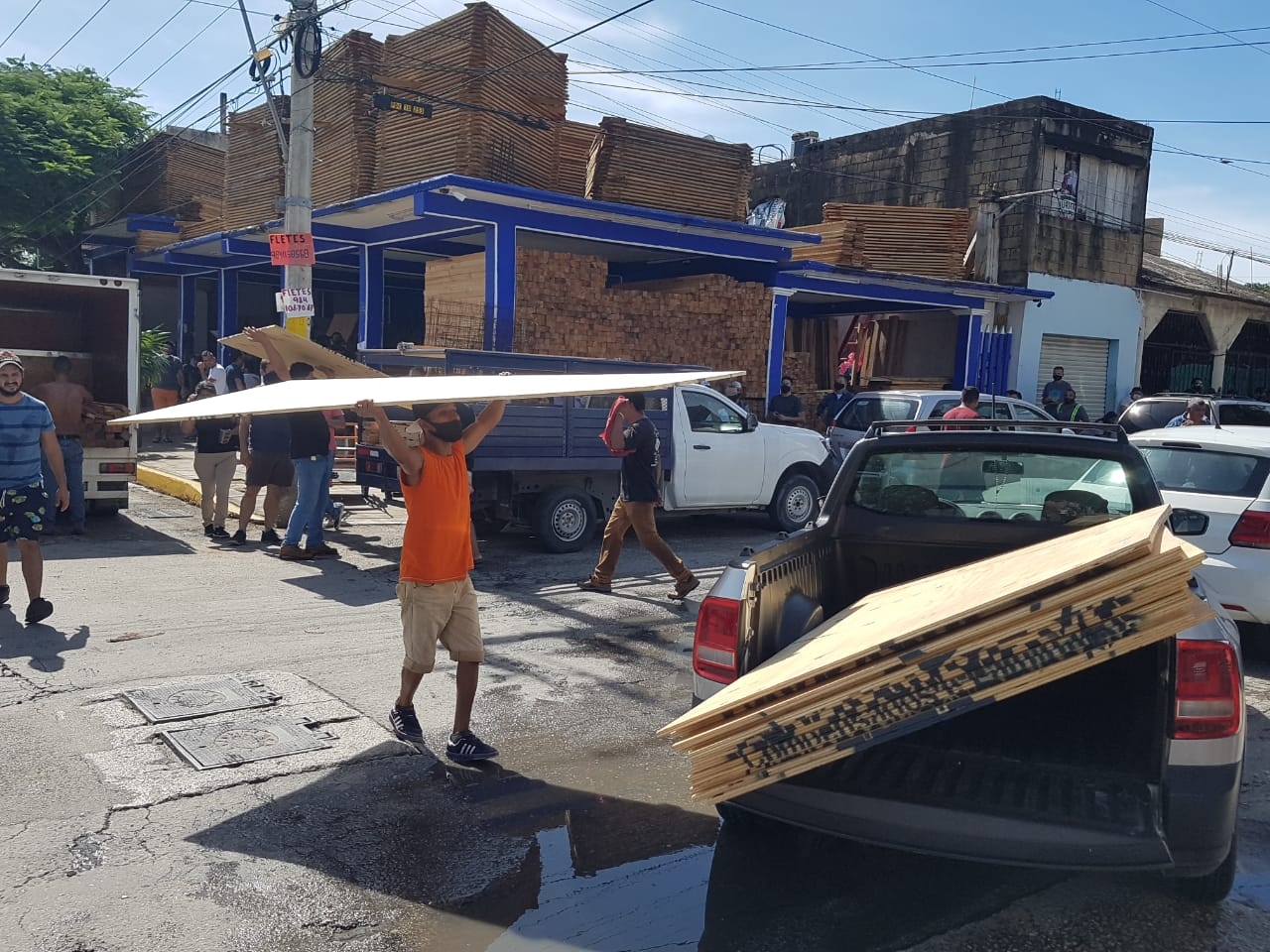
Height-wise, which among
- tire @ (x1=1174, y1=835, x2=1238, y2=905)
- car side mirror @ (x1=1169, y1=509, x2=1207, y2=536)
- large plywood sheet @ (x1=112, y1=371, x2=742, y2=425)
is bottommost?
tire @ (x1=1174, y1=835, x2=1238, y2=905)

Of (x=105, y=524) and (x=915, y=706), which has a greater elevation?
(x=915, y=706)

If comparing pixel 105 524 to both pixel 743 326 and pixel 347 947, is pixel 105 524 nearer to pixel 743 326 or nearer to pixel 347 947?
pixel 347 947

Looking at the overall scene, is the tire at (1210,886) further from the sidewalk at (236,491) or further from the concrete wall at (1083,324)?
the concrete wall at (1083,324)

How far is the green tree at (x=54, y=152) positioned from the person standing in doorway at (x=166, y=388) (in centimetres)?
531

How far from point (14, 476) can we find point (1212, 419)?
13.1 m

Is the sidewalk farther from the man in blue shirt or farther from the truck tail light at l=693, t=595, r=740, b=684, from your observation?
the truck tail light at l=693, t=595, r=740, b=684

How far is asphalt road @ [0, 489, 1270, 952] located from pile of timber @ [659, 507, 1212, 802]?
0.72 meters

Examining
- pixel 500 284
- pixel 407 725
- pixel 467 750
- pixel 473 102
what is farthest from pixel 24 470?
pixel 473 102

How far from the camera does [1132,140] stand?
83.2ft

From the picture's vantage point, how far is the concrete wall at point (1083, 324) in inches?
920

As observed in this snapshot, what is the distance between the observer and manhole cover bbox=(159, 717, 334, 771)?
493cm

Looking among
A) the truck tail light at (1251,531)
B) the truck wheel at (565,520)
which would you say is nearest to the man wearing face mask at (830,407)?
the truck wheel at (565,520)

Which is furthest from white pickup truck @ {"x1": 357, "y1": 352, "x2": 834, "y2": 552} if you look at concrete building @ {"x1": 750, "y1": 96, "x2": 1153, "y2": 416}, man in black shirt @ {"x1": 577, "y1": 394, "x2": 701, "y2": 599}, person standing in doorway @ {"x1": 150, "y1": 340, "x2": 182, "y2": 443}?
concrete building @ {"x1": 750, "y1": 96, "x2": 1153, "y2": 416}

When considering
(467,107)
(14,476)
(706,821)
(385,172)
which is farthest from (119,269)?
(706,821)
